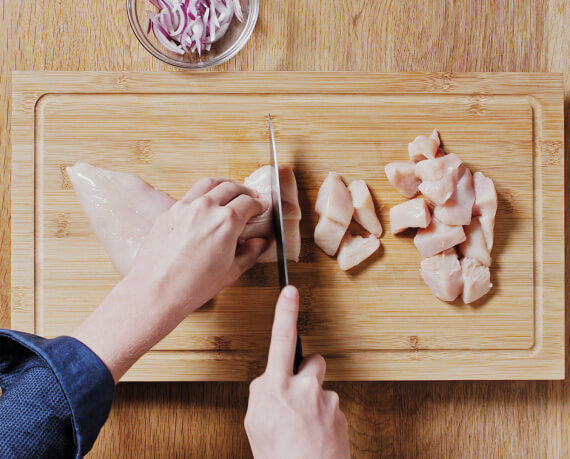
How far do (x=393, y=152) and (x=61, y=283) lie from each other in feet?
3.67

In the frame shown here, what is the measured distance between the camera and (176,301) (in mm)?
1305

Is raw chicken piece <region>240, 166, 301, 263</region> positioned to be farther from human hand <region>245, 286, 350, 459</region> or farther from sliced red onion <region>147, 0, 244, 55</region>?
sliced red onion <region>147, 0, 244, 55</region>

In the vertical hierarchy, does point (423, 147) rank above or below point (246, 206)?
above

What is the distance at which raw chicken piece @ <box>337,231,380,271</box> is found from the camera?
1.52 metres

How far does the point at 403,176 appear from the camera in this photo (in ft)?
4.96

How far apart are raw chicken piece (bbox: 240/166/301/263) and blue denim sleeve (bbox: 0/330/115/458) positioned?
0.56 metres

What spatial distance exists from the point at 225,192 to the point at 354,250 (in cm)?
44

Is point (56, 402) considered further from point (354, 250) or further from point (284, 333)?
point (354, 250)

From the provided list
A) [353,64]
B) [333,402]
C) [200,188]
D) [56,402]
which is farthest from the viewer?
[353,64]

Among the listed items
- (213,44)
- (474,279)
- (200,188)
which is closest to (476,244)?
(474,279)

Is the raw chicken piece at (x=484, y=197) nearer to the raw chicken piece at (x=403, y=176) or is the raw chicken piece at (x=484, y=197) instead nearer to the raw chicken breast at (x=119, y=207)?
the raw chicken piece at (x=403, y=176)

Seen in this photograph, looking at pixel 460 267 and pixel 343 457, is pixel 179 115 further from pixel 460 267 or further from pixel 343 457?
pixel 343 457

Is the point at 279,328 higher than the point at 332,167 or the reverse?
the reverse

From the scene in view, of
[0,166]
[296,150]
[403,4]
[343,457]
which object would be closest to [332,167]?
[296,150]
